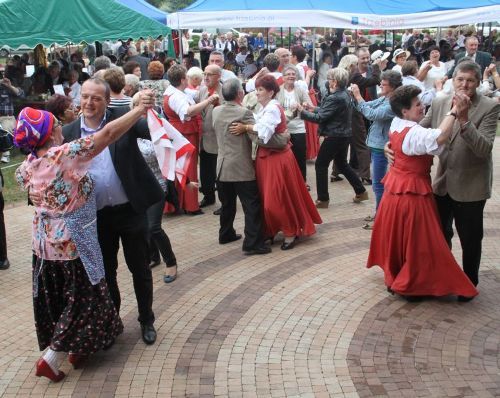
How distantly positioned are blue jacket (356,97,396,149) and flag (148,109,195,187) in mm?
2691

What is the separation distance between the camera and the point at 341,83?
24.0ft

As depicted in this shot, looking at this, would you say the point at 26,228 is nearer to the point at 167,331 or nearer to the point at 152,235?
the point at 152,235

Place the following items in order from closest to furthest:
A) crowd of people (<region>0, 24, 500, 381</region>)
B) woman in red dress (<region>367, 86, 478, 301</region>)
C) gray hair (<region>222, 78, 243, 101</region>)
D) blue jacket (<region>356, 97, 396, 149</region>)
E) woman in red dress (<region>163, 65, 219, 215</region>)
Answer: crowd of people (<region>0, 24, 500, 381</region>)
woman in red dress (<region>367, 86, 478, 301</region>)
gray hair (<region>222, 78, 243, 101</region>)
blue jacket (<region>356, 97, 396, 149</region>)
woman in red dress (<region>163, 65, 219, 215</region>)

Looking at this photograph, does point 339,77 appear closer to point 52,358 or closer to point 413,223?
point 413,223

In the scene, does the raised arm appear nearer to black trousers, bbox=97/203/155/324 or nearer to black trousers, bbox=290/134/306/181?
black trousers, bbox=97/203/155/324

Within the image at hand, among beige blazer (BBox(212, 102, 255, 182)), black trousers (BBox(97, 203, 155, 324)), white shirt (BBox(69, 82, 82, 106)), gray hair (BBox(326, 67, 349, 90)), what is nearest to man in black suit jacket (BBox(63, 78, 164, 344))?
black trousers (BBox(97, 203, 155, 324))

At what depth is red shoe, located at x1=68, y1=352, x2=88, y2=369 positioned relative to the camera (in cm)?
418

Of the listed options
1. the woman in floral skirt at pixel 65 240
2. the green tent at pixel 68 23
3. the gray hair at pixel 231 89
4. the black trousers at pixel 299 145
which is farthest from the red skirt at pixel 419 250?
the green tent at pixel 68 23

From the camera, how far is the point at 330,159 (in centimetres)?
782

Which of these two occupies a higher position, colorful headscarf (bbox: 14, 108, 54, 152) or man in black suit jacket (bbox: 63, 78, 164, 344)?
colorful headscarf (bbox: 14, 108, 54, 152)

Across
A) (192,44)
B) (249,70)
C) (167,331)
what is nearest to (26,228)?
(167,331)

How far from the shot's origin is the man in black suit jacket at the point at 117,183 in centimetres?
394

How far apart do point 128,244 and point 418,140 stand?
224 centimetres

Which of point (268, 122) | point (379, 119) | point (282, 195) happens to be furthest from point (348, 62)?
point (268, 122)
